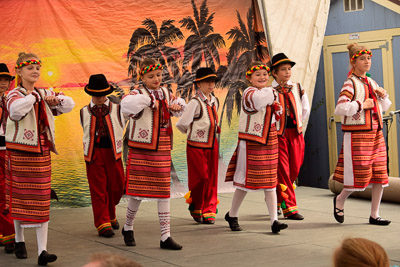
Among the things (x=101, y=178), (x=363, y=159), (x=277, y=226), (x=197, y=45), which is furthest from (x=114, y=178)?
(x=197, y=45)

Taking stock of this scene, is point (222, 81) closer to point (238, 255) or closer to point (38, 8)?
point (38, 8)

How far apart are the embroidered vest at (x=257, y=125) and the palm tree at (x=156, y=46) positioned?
7.97 ft

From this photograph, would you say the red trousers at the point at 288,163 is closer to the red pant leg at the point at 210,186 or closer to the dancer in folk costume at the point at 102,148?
the red pant leg at the point at 210,186

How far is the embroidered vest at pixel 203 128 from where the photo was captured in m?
5.81

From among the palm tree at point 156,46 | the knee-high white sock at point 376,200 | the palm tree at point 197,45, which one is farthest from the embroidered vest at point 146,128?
the palm tree at point 197,45

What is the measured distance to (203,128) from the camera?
229 inches

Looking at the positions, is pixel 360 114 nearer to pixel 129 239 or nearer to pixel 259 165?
pixel 259 165

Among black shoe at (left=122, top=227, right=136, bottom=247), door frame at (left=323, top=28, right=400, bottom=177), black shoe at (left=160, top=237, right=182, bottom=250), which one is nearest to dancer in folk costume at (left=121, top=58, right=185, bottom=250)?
black shoe at (left=160, top=237, right=182, bottom=250)

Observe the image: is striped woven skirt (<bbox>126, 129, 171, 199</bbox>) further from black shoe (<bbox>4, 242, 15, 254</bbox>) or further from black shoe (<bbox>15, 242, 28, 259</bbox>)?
black shoe (<bbox>4, 242, 15, 254</bbox>)

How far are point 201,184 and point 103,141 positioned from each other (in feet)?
3.24

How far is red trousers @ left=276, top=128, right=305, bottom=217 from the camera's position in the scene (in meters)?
5.95

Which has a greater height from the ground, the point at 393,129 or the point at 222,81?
the point at 222,81

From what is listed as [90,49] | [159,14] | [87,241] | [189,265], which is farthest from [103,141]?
[159,14]

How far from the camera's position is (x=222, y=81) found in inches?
321
